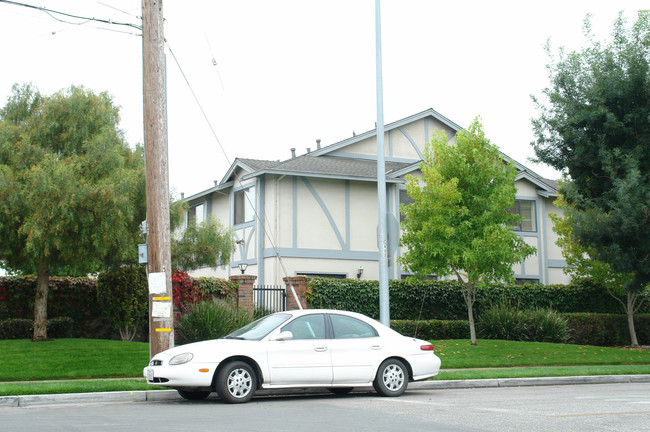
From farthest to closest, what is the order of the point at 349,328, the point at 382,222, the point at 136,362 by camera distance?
the point at 136,362 → the point at 382,222 → the point at 349,328

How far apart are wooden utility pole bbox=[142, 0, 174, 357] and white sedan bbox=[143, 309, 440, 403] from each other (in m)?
1.38

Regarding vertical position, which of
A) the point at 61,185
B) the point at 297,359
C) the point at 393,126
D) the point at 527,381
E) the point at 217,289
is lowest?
the point at 527,381

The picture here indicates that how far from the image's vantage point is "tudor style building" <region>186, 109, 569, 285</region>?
26.8m

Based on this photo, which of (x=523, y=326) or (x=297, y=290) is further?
(x=523, y=326)

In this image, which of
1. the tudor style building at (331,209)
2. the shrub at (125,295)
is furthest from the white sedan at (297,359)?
the tudor style building at (331,209)

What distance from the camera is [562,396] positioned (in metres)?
11.6

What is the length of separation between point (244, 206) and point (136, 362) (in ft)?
45.8

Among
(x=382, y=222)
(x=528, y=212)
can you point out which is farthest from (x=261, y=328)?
(x=528, y=212)

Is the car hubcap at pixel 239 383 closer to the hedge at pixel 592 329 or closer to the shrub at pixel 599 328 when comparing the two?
the hedge at pixel 592 329

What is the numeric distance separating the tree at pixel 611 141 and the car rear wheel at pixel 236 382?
11.4 m

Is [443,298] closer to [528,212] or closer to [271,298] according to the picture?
[271,298]

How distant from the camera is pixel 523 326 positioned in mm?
23469

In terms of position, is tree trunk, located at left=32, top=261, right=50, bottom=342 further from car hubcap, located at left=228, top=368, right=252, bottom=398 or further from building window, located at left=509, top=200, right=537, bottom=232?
building window, located at left=509, top=200, right=537, bottom=232

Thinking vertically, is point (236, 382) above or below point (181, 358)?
below
